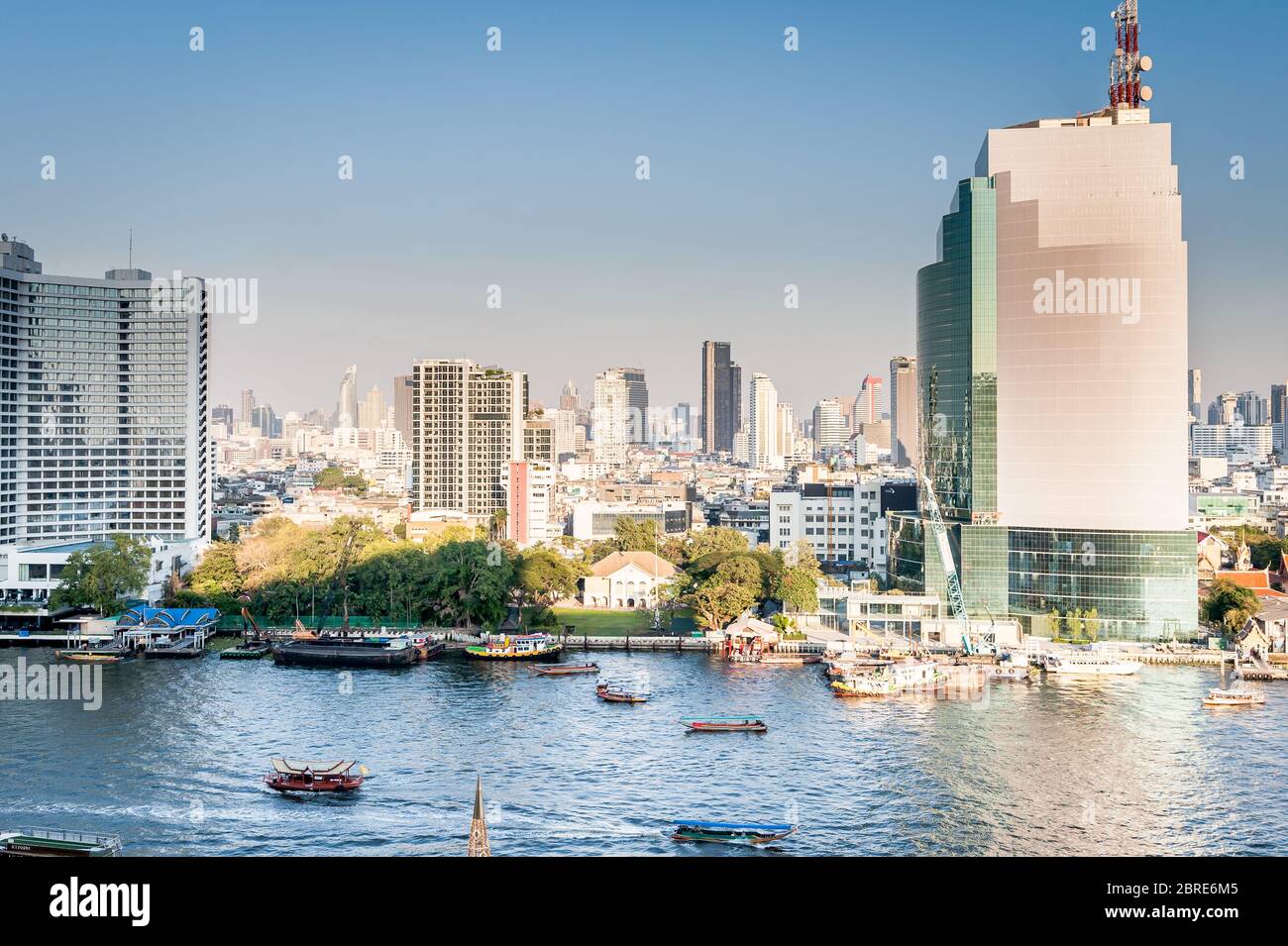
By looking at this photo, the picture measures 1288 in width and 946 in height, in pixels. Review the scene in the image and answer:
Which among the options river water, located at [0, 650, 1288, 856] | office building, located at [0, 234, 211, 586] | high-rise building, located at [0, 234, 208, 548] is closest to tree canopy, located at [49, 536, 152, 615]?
river water, located at [0, 650, 1288, 856]

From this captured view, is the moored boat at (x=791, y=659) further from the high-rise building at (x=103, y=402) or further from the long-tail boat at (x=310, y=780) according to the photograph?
the high-rise building at (x=103, y=402)

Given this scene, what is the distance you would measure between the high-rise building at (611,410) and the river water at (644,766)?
283ft

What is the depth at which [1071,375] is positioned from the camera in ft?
76.8

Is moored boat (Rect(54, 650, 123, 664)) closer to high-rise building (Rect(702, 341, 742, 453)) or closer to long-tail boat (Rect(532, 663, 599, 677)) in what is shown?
long-tail boat (Rect(532, 663, 599, 677))

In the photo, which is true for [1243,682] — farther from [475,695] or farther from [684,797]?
[475,695]

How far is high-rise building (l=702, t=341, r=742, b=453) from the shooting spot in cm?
12006

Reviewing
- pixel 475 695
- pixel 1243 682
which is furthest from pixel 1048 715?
pixel 475 695

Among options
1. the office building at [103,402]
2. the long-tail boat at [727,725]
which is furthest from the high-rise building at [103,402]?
the long-tail boat at [727,725]

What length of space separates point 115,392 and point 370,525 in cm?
941

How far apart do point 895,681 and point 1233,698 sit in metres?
5.31

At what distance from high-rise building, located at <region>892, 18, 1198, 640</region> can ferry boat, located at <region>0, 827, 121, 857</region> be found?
61.0 ft

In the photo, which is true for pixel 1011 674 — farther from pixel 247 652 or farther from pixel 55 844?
pixel 55 844

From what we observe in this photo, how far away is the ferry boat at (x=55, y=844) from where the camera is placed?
405 inches
